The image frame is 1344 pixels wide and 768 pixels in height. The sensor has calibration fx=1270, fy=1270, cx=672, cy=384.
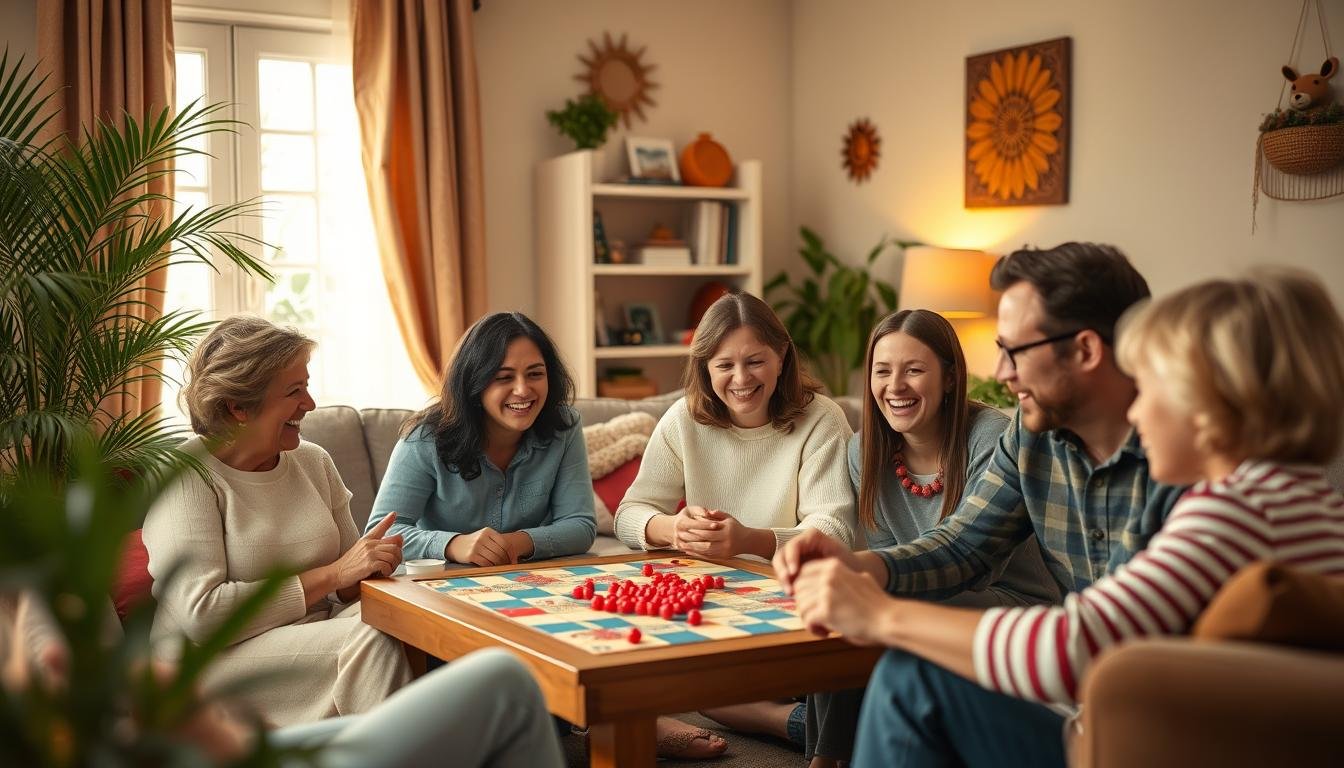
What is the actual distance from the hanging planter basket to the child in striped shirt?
122 inches

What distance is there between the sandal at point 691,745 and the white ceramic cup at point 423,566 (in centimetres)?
81

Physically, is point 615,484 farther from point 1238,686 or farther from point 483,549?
point 1238,686

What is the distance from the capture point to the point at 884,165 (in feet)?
18.5

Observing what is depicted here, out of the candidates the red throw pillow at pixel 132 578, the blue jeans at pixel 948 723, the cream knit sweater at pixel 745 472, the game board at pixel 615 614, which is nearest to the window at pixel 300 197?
the red throw pillow at pixel 132 578

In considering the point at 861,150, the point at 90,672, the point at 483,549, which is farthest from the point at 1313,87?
the point at 90,672

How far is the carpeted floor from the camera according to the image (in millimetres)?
2873

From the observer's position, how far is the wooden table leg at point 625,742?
1671 millimetres

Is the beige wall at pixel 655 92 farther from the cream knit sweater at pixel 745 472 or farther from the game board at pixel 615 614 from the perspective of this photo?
the game board at pixel 615 614

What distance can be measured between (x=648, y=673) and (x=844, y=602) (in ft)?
0.92

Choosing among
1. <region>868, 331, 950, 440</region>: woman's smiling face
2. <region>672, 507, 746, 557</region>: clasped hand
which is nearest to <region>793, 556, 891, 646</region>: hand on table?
<region>672, 507, 746, 557</region>: clasped hand

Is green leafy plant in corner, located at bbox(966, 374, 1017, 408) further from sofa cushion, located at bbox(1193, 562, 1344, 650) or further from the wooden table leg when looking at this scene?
sofa cushion, located at bbox(1193, 562, 1344, 650)

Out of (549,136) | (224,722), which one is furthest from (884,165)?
(224,722)

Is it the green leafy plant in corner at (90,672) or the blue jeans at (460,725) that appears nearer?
the green leafy plant in corner at (90,672)

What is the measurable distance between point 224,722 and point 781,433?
1.96 m
